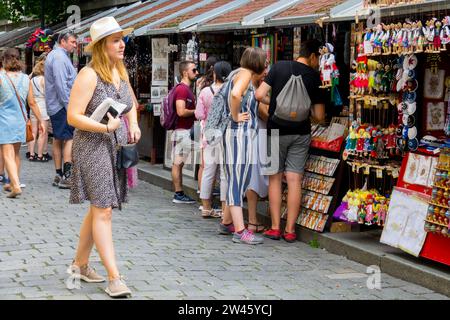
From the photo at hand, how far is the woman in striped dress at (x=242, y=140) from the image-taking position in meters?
7.92

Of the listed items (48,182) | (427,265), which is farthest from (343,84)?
(48,182)

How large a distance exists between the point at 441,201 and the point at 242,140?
2296 mm

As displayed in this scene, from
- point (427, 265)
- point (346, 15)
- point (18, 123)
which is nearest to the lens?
point (427, 265)

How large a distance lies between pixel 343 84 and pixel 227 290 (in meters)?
3.89

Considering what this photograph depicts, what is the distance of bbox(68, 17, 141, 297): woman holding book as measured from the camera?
577 centimetres

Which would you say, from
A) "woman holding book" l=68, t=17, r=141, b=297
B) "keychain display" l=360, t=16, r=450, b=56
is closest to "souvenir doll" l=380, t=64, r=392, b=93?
"keychain display" l=360, t=16, r=450, b=56

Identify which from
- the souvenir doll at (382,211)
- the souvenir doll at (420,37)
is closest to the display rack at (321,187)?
the souvenir doll at (382,211)

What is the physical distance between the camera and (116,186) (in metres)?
5.96

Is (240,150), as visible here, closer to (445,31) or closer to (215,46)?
(445,31)

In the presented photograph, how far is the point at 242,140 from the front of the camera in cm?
800

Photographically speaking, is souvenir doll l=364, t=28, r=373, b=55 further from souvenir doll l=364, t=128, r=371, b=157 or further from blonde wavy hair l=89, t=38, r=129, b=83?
blonde wavy hair l=89, t=38, r=129, b=83

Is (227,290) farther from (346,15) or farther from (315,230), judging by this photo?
(346,15)

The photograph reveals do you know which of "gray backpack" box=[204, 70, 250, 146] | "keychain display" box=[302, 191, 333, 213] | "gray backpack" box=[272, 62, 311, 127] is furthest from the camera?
"gray backpack" box=[204, 70, 250, 146]

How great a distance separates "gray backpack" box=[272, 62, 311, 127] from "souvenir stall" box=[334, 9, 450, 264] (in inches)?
17.2
